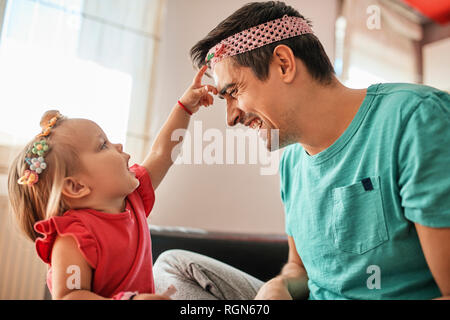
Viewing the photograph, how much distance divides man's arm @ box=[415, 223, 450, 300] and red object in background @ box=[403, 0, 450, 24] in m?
1.35

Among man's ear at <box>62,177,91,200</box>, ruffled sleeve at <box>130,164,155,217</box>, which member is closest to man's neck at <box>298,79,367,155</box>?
ruffled sleeve at <box>130,164,155,217</box>

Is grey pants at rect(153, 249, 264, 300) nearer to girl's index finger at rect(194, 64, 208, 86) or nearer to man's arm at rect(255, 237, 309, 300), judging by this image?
man's arm at rect(255, 237, 309, 300)

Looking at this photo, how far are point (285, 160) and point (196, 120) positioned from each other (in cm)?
32

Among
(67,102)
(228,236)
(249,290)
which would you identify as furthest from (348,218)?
(67,102)

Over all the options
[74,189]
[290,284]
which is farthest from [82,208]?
[290,284]

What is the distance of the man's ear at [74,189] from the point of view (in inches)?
27.9

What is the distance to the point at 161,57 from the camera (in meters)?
1.87

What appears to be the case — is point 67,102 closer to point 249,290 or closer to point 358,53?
point 249,290

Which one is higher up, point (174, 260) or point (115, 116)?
point (115, 116)

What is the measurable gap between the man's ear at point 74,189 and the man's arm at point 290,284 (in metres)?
0.44

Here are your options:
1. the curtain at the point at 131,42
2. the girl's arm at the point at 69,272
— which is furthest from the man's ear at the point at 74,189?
the curtain at the point at 131,42

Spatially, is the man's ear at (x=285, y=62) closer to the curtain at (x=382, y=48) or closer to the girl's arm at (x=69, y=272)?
the girl's arm at (x=69, y=272)

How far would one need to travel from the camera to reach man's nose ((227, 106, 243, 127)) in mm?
885

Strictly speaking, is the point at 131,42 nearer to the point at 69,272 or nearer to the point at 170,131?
the point at 170,131
